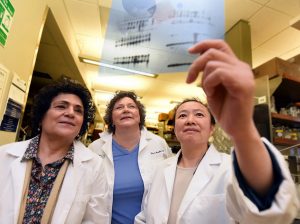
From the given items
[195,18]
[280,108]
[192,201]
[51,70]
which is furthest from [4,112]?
[280,108]

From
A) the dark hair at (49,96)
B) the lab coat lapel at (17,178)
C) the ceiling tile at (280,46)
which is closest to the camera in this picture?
the lab coat lapel at (17,178)

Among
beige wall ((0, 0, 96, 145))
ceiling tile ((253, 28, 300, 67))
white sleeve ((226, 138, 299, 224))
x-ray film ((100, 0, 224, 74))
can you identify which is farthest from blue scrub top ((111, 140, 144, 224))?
ceiling tile ((253, 28, 300, 67))

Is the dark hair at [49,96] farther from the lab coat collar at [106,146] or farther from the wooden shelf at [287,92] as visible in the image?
the wooden shelf at [287,92]

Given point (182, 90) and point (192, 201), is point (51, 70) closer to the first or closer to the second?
point (182, 90)

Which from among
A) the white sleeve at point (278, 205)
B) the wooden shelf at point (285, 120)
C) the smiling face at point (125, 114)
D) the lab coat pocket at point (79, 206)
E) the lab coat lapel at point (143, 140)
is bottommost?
the lab coat pocket at point (79, 206)

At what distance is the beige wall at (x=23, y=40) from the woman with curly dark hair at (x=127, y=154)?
66 cm

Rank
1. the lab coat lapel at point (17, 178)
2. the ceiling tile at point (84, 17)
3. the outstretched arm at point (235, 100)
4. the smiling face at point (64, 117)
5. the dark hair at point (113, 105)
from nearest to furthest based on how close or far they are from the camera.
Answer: the outstretched arm at point (235, 100)
the lab coat lapel at point (17, 178)
the smiling face at point (64, 117)
the dark hair at point (113, 105)
the ceiling tile at point (84, 17)

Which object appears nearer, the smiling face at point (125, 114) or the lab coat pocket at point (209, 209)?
the lab coat pocket at point (209, 209)

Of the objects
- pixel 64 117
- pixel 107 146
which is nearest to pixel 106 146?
pixel 107 146

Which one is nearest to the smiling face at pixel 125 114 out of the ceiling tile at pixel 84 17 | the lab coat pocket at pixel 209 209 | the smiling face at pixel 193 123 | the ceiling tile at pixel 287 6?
the smiling face at pixel 193 123

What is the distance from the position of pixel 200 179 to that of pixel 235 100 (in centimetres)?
82

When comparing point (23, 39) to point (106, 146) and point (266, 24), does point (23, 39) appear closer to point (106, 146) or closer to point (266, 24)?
point (106, 146)

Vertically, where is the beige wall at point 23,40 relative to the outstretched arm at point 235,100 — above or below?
above

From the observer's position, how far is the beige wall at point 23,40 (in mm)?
1345
